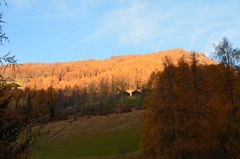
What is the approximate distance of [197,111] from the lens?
39.4 m

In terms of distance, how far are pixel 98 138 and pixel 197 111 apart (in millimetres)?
36153

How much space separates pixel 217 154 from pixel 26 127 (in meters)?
36.3

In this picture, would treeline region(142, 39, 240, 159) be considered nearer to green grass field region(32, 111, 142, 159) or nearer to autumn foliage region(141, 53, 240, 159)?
autumn foliage region(141, 53, 240, 159)

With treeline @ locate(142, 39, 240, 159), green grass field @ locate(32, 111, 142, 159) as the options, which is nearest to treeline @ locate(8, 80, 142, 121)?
green grass field @ locate(32, 111, 142, 159)

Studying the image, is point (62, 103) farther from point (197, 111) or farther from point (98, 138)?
point (197, 111)

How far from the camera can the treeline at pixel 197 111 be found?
3800 centimetres

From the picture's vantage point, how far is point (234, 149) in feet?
119

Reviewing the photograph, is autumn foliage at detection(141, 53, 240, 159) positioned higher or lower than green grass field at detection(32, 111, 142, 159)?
higher

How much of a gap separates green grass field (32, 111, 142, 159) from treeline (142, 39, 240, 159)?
32.1ft

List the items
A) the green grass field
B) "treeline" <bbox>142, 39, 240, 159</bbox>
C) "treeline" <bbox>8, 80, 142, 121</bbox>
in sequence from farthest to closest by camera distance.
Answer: the green grass field, "treeline" <bbox>142, 39, 240, 159</bbox>, "treeline" <bbox>8, 80, 142, 121</bbox>

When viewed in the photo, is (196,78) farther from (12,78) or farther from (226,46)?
(12,78)

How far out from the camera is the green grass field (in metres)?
58.8

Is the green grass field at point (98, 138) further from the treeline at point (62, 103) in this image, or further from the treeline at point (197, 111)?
the treeline at point (197, 111)

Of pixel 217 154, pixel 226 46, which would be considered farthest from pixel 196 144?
pixel 226 46
